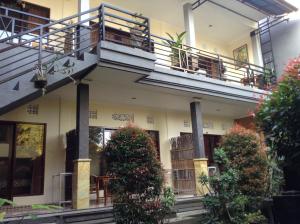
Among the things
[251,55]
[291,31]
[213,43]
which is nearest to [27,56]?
[213,43]

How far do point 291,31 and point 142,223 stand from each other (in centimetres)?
1221

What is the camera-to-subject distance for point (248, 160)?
678cm

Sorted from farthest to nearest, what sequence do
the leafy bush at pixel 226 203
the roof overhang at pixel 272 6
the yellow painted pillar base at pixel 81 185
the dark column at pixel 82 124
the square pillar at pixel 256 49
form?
the square pillar at pixel 256 49 < the roof overhang at pixel 272 6 < the dark column at pixel 82 124 < the yellow painted pillar base at pixel 81 185 < the leafy bush at pixel 226 203

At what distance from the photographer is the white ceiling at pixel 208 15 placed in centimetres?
1081

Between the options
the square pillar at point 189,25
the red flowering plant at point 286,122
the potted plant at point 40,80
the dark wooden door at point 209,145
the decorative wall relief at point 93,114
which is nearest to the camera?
the red flowering plant at point 286,122

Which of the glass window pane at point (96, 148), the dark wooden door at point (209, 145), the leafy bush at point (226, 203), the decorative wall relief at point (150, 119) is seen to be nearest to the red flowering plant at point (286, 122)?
the leafy bush at point (226, 203)

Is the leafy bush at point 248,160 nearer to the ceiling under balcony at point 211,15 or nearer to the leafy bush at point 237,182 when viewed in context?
the leafy bush at point 237,182

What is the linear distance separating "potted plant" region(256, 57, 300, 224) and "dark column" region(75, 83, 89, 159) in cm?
408

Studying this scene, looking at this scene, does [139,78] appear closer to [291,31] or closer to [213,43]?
[213,43]

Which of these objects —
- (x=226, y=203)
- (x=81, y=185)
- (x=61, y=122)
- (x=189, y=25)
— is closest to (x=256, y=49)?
(x=189, y=25)

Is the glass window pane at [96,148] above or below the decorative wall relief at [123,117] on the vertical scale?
below

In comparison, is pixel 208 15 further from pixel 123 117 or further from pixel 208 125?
pixel 123 117

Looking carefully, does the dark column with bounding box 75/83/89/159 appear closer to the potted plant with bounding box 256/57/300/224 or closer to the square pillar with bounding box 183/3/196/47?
the potted plant with bounding box 256/57/300/224

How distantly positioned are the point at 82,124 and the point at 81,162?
0.91m
